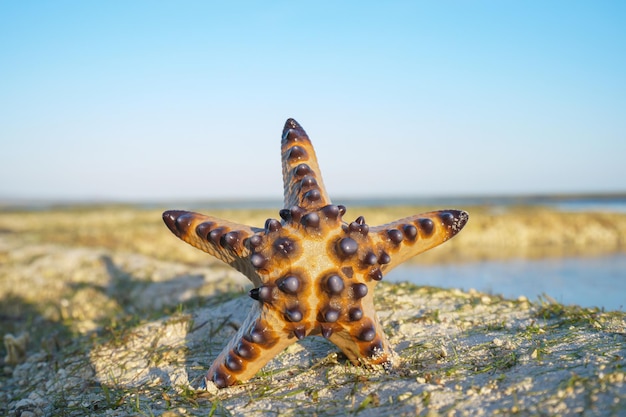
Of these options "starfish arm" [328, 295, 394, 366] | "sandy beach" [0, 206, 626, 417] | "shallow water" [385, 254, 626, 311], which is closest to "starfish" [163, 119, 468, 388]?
"starfish arm" [328, 295, 394, 366]

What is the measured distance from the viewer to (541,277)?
11789mm

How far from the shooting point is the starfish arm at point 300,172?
4236mm

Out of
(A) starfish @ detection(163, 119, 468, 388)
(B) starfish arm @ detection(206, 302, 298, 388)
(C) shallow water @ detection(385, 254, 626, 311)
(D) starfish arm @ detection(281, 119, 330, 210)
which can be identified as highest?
(D) starfish arm @ detection(281, 119, 330, 210)

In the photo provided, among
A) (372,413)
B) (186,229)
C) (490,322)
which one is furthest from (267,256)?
(490,322)

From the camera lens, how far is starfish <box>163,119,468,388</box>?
12.9ft

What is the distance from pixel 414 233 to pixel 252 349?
1554 millimetres

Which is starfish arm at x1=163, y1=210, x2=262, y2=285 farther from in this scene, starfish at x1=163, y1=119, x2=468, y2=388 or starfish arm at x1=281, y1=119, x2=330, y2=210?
starfish arm at x1=281, y1=119, x2=330, y2=210

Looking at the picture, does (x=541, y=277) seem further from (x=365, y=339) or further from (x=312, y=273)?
(x=312, y=273)

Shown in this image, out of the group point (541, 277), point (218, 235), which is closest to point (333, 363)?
point (218, 235)

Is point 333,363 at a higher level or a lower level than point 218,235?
lower

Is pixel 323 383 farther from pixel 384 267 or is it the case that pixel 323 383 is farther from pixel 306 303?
pixel 384 267

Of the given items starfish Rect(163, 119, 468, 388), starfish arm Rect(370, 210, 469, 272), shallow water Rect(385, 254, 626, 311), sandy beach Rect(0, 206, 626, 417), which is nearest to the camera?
sandy beach Rect(0, 206, 626, 417)

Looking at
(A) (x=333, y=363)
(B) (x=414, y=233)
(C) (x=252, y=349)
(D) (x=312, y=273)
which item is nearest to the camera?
(D) (x=312, y=273)

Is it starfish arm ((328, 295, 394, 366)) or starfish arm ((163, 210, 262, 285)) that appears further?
starfish arm ((163, 210, 262, 285))
